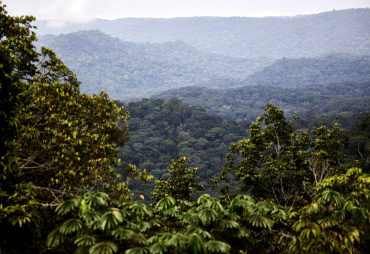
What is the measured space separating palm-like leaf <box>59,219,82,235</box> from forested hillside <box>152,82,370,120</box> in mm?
128163

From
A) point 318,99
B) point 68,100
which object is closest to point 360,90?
point 318,99

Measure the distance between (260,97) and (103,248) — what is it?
161 metres

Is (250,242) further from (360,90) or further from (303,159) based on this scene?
(360,90)

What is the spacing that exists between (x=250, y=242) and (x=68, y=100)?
21.0ft

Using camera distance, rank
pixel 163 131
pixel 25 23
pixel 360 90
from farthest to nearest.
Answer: pixel 360 90, pixel 163 131, pixel 25 23

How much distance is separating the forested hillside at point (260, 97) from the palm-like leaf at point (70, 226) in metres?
128

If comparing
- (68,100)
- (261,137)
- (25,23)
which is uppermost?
(25,23)

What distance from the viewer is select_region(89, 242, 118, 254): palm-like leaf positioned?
4.54 metres

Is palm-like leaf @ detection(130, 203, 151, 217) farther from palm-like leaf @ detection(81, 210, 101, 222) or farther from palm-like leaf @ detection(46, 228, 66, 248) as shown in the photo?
palm-like leaf @ detection(46, 228, 66, 248)

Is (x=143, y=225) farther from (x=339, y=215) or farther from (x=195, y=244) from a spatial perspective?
(x=339, y=215)

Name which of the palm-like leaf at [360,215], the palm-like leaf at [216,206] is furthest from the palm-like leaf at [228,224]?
the palm-like leaf at [360,215]

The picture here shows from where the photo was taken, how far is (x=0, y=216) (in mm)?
5785

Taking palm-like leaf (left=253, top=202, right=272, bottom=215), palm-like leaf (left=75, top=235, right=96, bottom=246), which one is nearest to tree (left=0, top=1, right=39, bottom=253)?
palm-like leaf (left=75, top=235, right=96, bottom=246)

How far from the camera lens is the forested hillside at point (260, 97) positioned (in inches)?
5482
